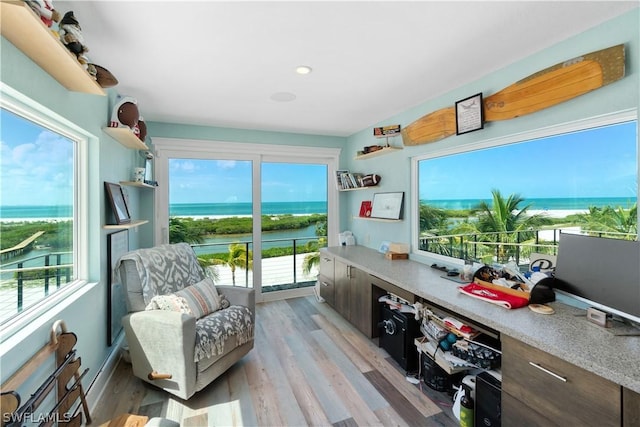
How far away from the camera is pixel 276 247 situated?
4.09 m

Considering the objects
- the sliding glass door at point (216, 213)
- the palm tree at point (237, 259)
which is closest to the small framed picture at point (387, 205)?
the sliding glass door at point (216, 213)

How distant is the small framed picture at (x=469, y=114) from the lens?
222 centimetres

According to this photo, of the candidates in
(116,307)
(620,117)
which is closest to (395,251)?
(620,117)

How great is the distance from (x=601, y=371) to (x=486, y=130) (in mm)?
1748

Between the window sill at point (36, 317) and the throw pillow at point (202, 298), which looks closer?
the window sill at point (36, 317)

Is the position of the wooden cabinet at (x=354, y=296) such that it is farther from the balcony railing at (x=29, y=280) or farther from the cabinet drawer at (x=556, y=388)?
the balcony railing at (x=29, y=280)

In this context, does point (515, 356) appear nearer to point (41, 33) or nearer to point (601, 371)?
point (601, 371)

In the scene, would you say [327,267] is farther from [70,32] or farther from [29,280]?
[70,32]

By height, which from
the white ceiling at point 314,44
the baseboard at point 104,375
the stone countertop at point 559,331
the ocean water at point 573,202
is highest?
the white ceiling at point 314,44

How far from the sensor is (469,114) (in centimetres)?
231

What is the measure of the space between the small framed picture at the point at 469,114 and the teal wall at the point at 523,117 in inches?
2.8

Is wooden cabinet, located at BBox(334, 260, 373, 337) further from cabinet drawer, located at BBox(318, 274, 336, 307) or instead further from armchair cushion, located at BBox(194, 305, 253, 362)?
armchair cushion, located at BBox(194, 305, 253, 362)

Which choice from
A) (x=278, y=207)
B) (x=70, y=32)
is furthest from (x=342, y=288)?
(x=70, y=32)

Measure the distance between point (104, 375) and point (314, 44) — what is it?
280cm
